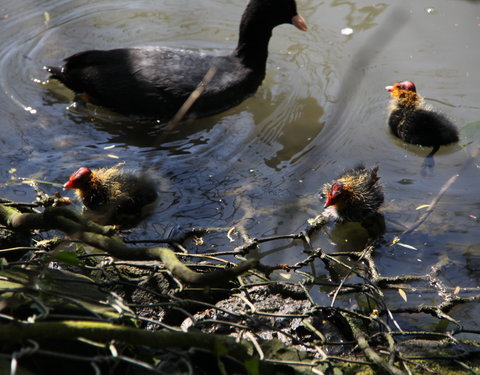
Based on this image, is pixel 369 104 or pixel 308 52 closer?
pixel 369 104

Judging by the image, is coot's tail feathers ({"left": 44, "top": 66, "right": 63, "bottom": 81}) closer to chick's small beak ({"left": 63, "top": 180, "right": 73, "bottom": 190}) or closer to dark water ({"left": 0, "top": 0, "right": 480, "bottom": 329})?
dark water ({"left": 0, "top": 0, "right": 480, "bottom": 329})

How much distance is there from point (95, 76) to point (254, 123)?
5.06 ft

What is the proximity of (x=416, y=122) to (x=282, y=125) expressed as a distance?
1.24 metres

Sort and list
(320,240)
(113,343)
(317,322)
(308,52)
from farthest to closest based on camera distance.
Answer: (308,52) < (320,240) < (317,322) < (113,343)

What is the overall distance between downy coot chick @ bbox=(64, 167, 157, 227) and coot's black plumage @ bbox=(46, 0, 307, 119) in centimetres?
122

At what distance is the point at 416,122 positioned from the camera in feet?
16.9

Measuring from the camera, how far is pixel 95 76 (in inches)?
216

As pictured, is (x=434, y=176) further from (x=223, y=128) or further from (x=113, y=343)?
(x=113, y=343)

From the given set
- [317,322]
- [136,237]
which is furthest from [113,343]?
[136,237]

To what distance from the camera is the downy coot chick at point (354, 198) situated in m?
4.15

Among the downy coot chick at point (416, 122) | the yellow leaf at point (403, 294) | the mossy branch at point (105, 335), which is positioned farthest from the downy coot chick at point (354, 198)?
the mossy branch at point (105, 335)

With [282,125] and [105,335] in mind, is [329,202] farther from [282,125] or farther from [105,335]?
[105,335]

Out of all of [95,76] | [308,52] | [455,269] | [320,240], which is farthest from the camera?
[308,52]

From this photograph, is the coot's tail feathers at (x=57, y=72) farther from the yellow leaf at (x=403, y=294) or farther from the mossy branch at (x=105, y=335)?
the mossy branch at (x=105, y=335)
